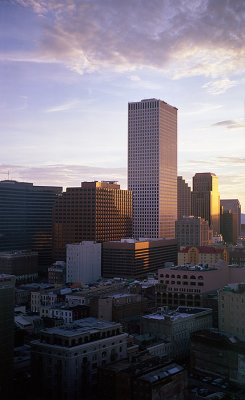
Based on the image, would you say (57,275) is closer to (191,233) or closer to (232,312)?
(191,233)

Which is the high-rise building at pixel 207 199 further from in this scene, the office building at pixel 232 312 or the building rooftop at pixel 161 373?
the building rooftop at pixel 161 373

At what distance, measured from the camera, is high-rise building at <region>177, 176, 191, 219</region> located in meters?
55.5

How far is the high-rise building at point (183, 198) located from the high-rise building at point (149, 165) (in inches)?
449

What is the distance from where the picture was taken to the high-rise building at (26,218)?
35188mm

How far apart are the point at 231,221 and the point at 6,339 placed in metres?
48.7

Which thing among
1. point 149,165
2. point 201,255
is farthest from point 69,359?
point 149,165

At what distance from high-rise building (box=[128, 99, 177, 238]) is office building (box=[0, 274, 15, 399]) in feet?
100

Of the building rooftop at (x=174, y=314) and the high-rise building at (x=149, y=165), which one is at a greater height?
the high-rise building at (x=149, y=165)

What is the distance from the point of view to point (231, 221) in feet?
192

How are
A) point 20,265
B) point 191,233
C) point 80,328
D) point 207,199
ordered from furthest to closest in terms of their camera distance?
point 207,199 → point 191,233 → point 20,265 → point 80,328

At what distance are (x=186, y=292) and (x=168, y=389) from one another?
9.17 m

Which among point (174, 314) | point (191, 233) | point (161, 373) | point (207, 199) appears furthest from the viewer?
point (207, 199)

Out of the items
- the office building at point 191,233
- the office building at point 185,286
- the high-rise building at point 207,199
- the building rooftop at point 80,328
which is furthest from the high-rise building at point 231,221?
the building rooftop at point 80,328

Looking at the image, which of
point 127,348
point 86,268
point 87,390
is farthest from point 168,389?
point 86,268
